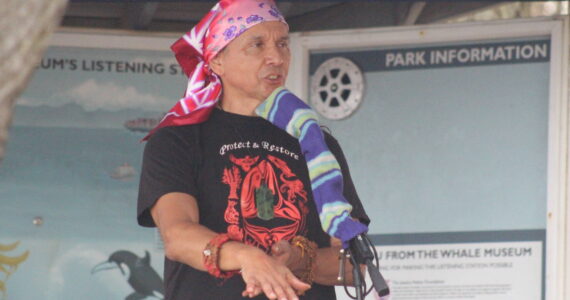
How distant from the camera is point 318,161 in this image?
3414 millimetres

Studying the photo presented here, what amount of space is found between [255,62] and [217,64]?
146 millimetres

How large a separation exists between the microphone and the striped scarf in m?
0.02

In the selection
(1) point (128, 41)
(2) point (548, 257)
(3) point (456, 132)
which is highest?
(1) point (128, 41)

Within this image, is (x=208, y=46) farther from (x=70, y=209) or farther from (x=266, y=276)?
(x=70, y=209)

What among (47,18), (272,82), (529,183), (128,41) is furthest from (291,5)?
(47,18)

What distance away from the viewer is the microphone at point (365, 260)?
3.10 metres

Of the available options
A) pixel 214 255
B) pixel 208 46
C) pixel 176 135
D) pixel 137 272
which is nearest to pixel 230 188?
pixel 176 135

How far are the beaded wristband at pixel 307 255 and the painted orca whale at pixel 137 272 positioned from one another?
209 cm

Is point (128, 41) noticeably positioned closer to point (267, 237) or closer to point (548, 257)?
point (548, 257)

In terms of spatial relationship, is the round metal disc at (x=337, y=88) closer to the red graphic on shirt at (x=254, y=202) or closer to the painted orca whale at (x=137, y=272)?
the painted orca whale at (x=137, y=272)

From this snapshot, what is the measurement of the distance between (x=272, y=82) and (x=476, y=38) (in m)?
1.93

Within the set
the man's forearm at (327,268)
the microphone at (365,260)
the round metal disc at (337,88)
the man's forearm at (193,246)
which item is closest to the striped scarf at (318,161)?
the microphone at (365,260)

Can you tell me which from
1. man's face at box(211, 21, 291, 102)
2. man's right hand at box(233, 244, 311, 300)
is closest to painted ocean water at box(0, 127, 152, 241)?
man's face at box(211, 21, 291, 102)

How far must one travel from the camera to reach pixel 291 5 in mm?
5820
